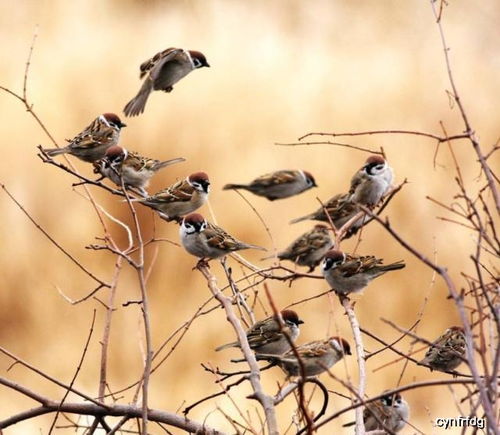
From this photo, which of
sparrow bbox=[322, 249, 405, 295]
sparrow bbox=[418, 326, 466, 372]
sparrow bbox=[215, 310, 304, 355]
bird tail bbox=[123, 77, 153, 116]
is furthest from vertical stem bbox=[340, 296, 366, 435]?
bird tail bbox=[123, 77, 153, 116]

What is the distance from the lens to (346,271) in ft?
11.0

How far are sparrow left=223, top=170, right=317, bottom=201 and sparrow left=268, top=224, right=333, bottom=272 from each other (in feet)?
1.81

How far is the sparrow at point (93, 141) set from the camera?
3.88 metres

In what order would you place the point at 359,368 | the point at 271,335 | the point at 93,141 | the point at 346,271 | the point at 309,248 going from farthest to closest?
the point at 93,141 < the point at 309,248 < the point at 271,335 < the point at 346,271 < the point at 359,368

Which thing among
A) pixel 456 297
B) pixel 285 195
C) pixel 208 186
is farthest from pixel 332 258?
pixel 456 297

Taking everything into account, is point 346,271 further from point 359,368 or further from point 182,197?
point 359,368

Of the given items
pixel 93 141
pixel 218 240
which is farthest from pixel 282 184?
pixel 93 141

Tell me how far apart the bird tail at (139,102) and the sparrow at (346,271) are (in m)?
0.83

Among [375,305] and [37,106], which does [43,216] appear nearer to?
[37,106]

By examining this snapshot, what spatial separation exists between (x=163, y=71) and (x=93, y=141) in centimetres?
48

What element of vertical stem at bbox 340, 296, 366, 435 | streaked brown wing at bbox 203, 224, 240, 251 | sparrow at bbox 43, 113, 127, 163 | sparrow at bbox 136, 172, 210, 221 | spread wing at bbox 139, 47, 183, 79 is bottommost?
vertical stem at bbox 340, 296, 366, 435

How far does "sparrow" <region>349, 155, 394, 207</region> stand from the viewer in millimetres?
3684

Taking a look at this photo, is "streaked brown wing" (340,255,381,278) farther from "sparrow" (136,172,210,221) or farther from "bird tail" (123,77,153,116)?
"bird tail" (123,77,153,116)

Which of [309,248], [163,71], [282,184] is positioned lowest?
[282,184]
